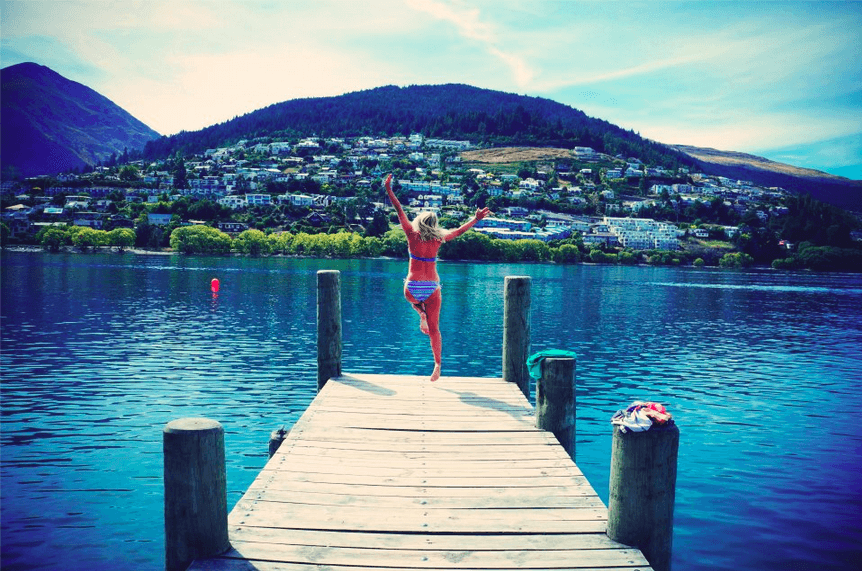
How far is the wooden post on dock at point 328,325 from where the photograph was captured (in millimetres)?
10680

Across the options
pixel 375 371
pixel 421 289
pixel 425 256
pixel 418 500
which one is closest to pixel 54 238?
pixel 375 371

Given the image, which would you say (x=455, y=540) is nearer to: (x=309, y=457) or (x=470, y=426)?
(x=309, y=457)

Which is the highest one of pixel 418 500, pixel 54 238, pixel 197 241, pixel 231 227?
pixel 231 227

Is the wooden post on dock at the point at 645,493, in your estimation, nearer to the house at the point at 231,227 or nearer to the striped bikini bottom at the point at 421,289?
the striped bikini bottom at the point at 421,289

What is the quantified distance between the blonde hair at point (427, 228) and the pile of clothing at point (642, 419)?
507cm

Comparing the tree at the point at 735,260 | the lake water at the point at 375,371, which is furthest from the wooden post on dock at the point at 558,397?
the tree at the point at 735,260

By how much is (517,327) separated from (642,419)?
524cm

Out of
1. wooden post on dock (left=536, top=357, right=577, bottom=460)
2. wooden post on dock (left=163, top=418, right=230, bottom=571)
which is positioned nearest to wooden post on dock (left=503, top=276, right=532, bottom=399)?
wooden post on dock (left=536, top=357, right=577, bottom=460)

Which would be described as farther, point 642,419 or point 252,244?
point 252,244

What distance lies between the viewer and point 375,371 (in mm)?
25625

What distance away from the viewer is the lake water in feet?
37.7

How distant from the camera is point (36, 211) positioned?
18888 centimetres

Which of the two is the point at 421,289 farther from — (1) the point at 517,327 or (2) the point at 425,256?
(1) the point at 517,327

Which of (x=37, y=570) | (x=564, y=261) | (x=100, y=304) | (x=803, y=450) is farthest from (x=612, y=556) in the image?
(x=564, y=261)
